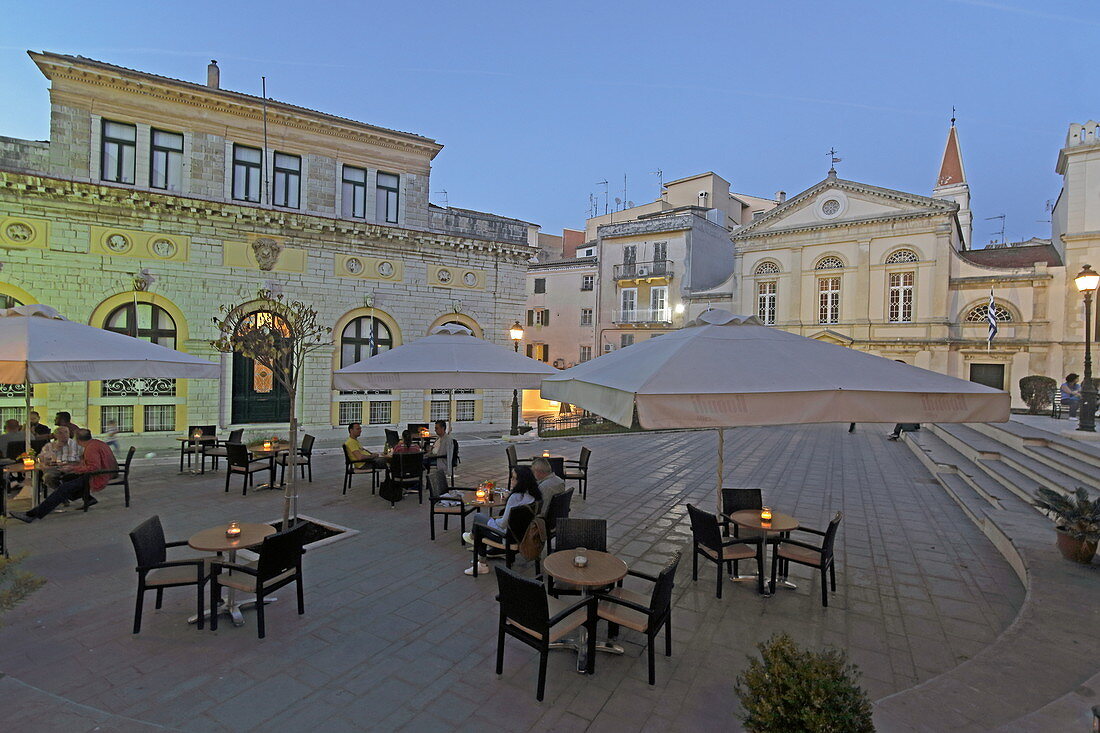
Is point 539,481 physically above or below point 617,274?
below

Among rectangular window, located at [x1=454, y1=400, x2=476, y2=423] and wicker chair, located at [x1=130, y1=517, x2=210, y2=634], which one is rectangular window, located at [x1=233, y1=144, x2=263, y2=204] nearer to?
rectangular window, located at [x1=454, y1=400, x2=476, y2=423]

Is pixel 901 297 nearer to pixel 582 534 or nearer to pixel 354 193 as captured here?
pixel 354 193

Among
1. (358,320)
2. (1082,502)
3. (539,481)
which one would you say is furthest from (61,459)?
(1082,502)

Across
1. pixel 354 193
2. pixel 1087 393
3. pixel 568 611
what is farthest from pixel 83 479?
pixel 1087 393

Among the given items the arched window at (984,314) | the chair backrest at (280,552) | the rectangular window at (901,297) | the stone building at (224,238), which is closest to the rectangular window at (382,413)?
the stone building at (224,238)

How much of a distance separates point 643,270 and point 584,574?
32.8 meters

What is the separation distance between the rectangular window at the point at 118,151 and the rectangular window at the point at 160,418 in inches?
257

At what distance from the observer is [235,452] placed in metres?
9.25

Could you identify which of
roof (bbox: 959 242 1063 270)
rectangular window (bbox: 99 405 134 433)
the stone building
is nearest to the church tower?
roof (bbox: 959 242 1063 270)

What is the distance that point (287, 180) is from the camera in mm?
16750

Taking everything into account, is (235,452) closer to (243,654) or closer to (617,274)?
(243,654)

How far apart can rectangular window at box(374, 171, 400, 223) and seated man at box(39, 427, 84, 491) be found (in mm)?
11848

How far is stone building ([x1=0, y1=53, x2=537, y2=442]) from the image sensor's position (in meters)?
13.7

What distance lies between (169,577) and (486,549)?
3227mm
